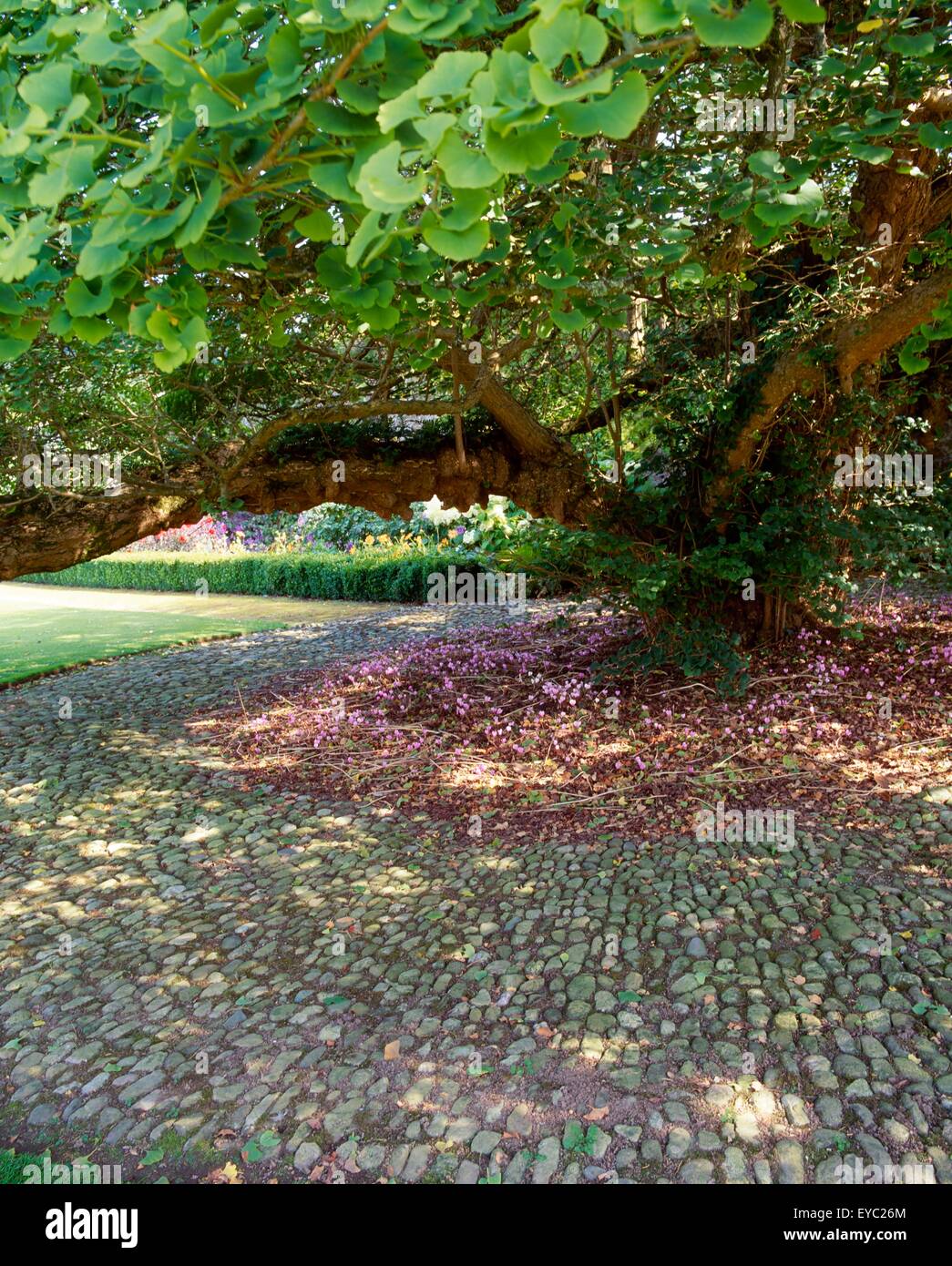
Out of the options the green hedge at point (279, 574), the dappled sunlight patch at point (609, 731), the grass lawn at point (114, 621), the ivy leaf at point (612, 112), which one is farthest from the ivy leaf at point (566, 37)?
the green hedge at point (279, 574)

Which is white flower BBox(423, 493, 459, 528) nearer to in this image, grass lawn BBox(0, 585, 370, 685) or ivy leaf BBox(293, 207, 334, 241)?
grass lawn BBox(0, 585, 370, 685)

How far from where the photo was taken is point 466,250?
1644mm

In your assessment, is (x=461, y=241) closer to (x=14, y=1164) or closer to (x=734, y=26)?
(x=734, y=26)

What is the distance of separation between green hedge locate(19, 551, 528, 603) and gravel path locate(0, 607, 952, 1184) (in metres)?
9.55

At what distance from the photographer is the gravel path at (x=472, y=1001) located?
2498 millimetres

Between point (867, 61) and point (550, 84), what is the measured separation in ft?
10.6

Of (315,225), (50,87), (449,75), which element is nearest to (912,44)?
(315,225)

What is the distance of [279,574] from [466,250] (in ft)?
49.5

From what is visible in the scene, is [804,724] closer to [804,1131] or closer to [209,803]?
[804,1131]

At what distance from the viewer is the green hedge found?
1454 centimetres

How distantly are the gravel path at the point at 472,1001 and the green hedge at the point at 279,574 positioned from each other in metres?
9.55

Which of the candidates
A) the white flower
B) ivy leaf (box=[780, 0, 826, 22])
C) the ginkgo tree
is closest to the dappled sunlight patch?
the ginkgo tree

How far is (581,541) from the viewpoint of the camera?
20.5 feet
